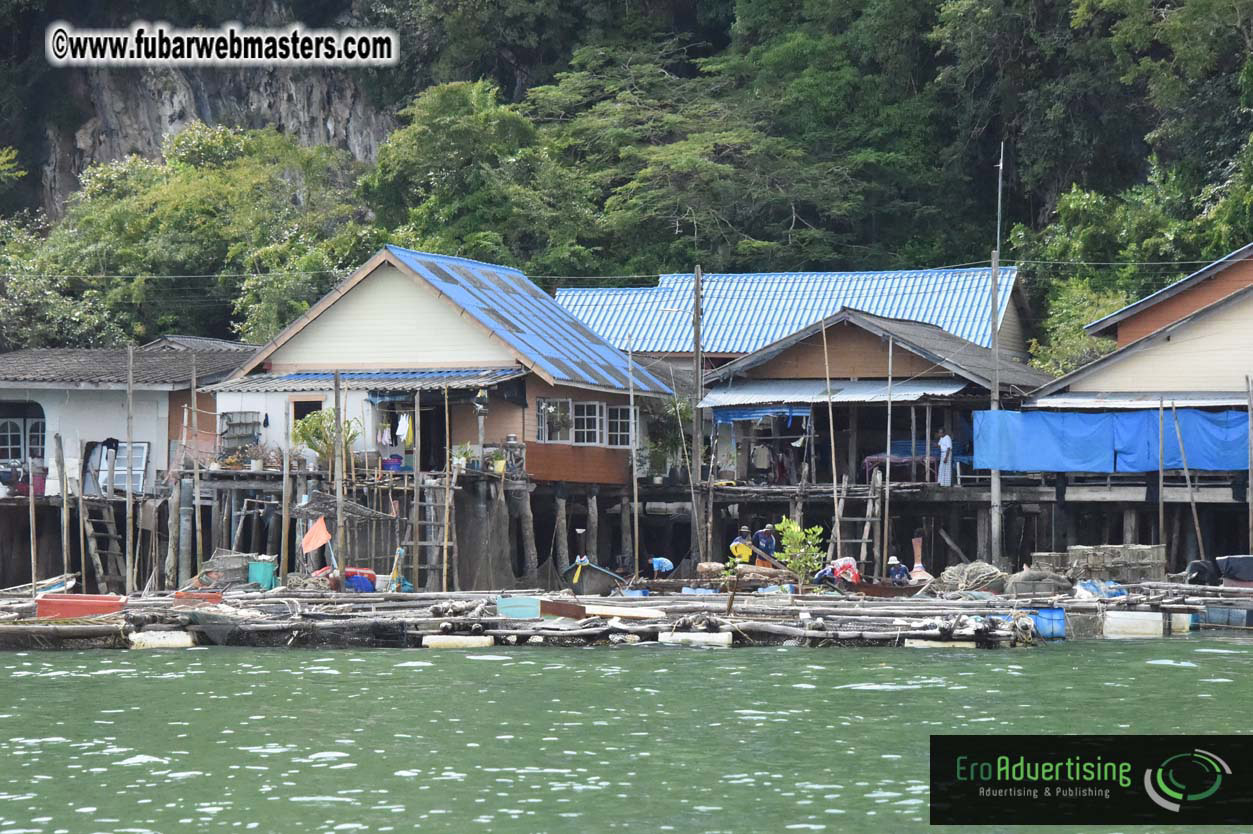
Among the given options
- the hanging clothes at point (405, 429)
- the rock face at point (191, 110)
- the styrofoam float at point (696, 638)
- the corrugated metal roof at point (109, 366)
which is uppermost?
the rock face at point (191, 110)

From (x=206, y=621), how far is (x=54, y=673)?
3.41 metres

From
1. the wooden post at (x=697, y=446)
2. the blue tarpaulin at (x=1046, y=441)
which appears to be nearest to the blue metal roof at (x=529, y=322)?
the wooden post at (x=697, y=446)

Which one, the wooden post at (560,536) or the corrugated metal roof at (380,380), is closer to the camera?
the corrugated metal roof at (380,380)

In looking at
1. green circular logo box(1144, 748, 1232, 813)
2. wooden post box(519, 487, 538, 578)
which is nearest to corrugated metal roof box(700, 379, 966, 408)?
wooden post box(519, 487, 538, 578)

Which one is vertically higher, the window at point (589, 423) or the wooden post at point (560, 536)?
the window at point (589, 423)

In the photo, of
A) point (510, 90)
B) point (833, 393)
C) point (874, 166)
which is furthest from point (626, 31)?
point (833, 393)

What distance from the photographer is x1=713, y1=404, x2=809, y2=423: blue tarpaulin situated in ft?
127

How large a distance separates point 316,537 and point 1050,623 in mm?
12325

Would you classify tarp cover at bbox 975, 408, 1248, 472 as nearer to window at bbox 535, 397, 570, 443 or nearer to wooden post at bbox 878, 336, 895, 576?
wooden post at bbox 878, 336, 895, 576

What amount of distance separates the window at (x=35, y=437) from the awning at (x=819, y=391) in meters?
14.3

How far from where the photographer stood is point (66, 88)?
66000 mm

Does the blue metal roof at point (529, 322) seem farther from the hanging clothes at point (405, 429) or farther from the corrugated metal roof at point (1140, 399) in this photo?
the corrugated metal roof at point (1140, 399)

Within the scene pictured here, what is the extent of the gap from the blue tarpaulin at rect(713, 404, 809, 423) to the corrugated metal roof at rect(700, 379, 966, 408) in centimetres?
14

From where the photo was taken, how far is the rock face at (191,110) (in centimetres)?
6362
